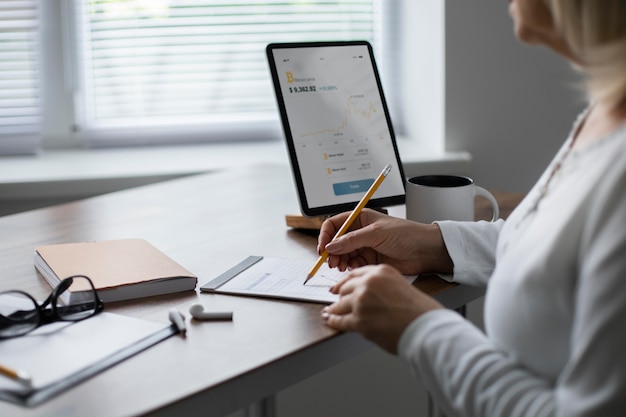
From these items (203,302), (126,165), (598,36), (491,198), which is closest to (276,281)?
(203,302)

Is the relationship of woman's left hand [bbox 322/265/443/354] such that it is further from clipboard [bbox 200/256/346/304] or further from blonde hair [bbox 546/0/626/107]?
blonde hair [bbox 546/0/626/107]

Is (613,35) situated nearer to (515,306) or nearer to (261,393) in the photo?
(515,306)

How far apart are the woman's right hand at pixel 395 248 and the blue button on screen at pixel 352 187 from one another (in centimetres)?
24

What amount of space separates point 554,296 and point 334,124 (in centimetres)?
80

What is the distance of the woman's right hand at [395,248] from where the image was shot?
4.08 ft

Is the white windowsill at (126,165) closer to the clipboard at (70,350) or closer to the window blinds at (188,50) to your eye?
the window blinds at (188,50)

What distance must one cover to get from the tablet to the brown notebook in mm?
316

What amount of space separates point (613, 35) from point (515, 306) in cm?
28

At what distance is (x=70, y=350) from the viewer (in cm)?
96

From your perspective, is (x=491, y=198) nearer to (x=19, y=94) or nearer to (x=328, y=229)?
(x=328, y=229)

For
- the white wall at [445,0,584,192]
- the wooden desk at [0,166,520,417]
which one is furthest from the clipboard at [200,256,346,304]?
the white wall at [445,0,584,192]

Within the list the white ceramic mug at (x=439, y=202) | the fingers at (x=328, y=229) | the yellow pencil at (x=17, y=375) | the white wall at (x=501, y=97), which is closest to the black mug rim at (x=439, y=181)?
the white ceramic mug at (x=439, y=202)

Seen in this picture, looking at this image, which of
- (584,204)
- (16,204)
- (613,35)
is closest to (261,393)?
(584,204)

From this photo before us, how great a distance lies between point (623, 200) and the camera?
73cm
